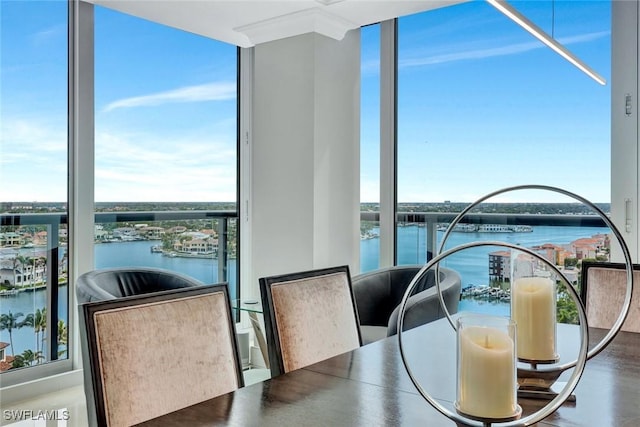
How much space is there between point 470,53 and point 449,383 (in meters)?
2.83

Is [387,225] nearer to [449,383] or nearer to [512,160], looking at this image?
Answer: [512,160]

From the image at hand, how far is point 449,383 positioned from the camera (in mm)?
1265

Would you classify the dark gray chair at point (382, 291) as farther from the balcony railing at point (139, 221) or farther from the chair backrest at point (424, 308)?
the balcony railing at point (139, 221)

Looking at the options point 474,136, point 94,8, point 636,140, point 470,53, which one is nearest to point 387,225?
point 474,136

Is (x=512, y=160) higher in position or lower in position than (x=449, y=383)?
higher

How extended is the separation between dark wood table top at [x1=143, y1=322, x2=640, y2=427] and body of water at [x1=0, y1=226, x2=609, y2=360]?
5.87 ft

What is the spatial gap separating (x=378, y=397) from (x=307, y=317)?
56 cm

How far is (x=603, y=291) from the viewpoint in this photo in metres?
2.04

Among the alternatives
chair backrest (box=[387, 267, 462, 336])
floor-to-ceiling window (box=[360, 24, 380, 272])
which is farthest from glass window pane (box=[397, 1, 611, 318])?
chair backrest (box=[387, 267, 462, 336])

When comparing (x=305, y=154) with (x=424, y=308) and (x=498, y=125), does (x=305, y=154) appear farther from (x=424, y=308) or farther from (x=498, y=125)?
(x=424, y=308)

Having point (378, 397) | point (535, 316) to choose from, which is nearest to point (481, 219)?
point (535, 316)

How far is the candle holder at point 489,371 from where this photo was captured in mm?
935

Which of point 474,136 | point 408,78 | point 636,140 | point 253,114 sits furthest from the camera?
point 253,114

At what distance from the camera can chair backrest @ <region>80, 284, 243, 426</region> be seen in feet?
3.90
